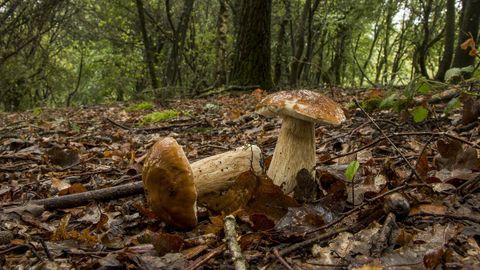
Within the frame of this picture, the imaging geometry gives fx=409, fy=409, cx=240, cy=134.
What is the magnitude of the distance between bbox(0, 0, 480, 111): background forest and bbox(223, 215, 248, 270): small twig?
206 inches

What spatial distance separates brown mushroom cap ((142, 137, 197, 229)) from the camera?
200 cm

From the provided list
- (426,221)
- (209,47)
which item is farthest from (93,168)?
(209,47)

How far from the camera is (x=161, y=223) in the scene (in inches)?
92.3

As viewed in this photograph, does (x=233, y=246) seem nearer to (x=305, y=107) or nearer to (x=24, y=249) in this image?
(x=305, y=107)

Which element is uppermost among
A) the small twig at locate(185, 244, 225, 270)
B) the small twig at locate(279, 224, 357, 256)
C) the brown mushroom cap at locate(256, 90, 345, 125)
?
the brown mushroom cap at locate(256, 90, 345, 125)

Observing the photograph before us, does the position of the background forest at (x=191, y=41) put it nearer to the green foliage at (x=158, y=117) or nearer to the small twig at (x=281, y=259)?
the green foliage at (x=158, y=117)

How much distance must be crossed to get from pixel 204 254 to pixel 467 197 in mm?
1377

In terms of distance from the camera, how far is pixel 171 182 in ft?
6.56

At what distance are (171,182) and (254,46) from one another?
8324 mm

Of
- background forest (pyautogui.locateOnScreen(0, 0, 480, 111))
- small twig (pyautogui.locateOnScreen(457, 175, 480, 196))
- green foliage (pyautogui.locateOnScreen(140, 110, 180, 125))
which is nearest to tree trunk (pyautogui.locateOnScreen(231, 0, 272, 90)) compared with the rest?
background forest (pyautogui.locateOnScreen(0, 0, 480, 111))

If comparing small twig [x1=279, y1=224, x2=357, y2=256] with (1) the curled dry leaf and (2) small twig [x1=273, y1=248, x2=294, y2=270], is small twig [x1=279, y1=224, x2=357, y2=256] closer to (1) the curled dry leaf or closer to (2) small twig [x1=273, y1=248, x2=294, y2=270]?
(2) small twig [x1=273, y1=248, x2=294, y2=270]

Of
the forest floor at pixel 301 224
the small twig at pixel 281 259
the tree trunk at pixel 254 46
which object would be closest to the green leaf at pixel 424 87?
the forest floor at pixel 301 224

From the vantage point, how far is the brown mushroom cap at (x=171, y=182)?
200cm

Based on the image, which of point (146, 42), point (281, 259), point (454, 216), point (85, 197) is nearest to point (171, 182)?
point (281, 259)
